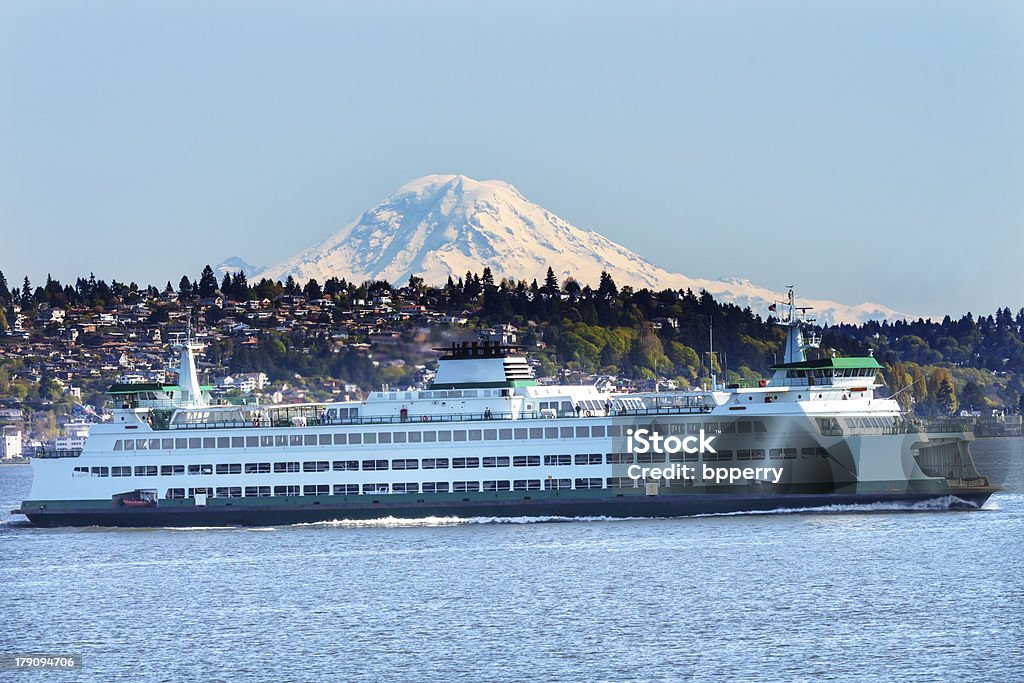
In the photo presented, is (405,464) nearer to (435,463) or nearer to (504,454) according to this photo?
(435,463)

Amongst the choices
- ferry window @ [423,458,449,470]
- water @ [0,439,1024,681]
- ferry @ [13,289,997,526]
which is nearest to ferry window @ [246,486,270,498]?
ferry @ [13,289,997,526]

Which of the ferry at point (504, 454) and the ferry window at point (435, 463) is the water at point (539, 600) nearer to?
the ferry at point (504, 454)

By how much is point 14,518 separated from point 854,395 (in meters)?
31.9

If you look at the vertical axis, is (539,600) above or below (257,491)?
below

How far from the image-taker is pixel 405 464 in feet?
180

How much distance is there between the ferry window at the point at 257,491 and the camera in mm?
55812

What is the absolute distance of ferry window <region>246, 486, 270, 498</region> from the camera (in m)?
55.8

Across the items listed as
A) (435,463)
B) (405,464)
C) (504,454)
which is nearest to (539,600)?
(504,454)

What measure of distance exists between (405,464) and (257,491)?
5409mm

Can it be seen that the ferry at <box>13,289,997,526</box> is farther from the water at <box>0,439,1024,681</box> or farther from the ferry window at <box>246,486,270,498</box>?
the water at <box>0,439,1024,681</box>

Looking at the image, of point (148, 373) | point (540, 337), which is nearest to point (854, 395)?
point (540, 337)

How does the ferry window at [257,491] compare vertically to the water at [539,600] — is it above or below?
above

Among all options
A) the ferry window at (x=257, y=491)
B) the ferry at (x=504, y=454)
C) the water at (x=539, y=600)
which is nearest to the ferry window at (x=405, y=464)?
the ferry at (x=504, y=454)

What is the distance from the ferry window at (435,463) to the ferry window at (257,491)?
18.8ft
